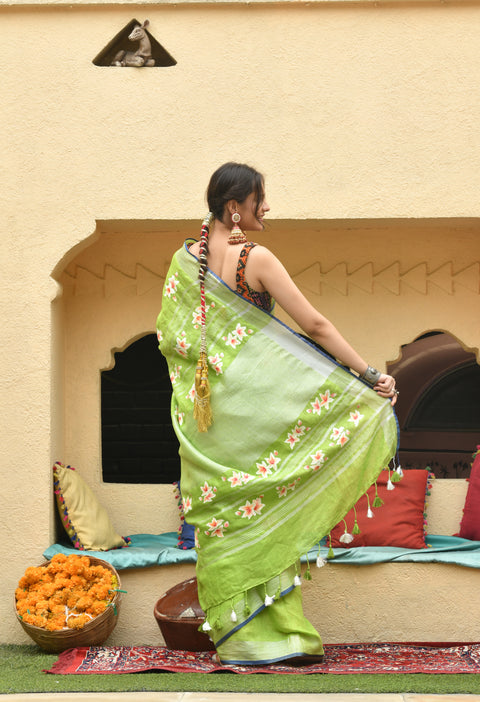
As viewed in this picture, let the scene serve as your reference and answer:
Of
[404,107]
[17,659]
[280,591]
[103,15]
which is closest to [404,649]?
[280,591]

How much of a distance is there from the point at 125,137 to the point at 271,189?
80 centimetres

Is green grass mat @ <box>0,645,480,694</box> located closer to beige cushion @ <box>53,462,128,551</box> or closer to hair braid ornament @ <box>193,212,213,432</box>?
hair braid ornament @ <box>193,212,213,432</box>

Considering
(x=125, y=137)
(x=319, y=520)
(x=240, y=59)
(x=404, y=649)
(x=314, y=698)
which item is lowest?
(x=404, y=649)

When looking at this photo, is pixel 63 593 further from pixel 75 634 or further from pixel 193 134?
pixel 193 134

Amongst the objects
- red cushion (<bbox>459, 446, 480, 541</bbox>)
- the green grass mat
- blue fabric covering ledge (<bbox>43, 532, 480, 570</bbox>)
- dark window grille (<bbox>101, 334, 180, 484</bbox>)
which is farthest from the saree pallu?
dark window grille (<bbox>101, 334, 180, 484</bbox>)

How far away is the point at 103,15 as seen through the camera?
488 centimetres

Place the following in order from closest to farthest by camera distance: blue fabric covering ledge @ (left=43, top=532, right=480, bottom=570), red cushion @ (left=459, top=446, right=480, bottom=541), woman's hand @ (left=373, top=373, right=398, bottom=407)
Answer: woman's hand @ (left=373, top=373, right=398, bottom=407), blue fabric covering ledge @ (left=43, top=532, right=480, bottom=570), red cushion @ (left=459, top=446, right=480, bottom=541)

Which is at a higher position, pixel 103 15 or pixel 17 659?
pixel 103 15

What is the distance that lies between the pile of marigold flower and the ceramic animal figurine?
8.29 ft

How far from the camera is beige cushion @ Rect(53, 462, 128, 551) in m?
4.77

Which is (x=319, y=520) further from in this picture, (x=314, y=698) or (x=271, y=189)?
(x=271, y=189)

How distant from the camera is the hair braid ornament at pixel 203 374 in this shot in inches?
145

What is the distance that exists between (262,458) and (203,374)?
1.36ft

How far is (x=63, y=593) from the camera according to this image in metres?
4.27
